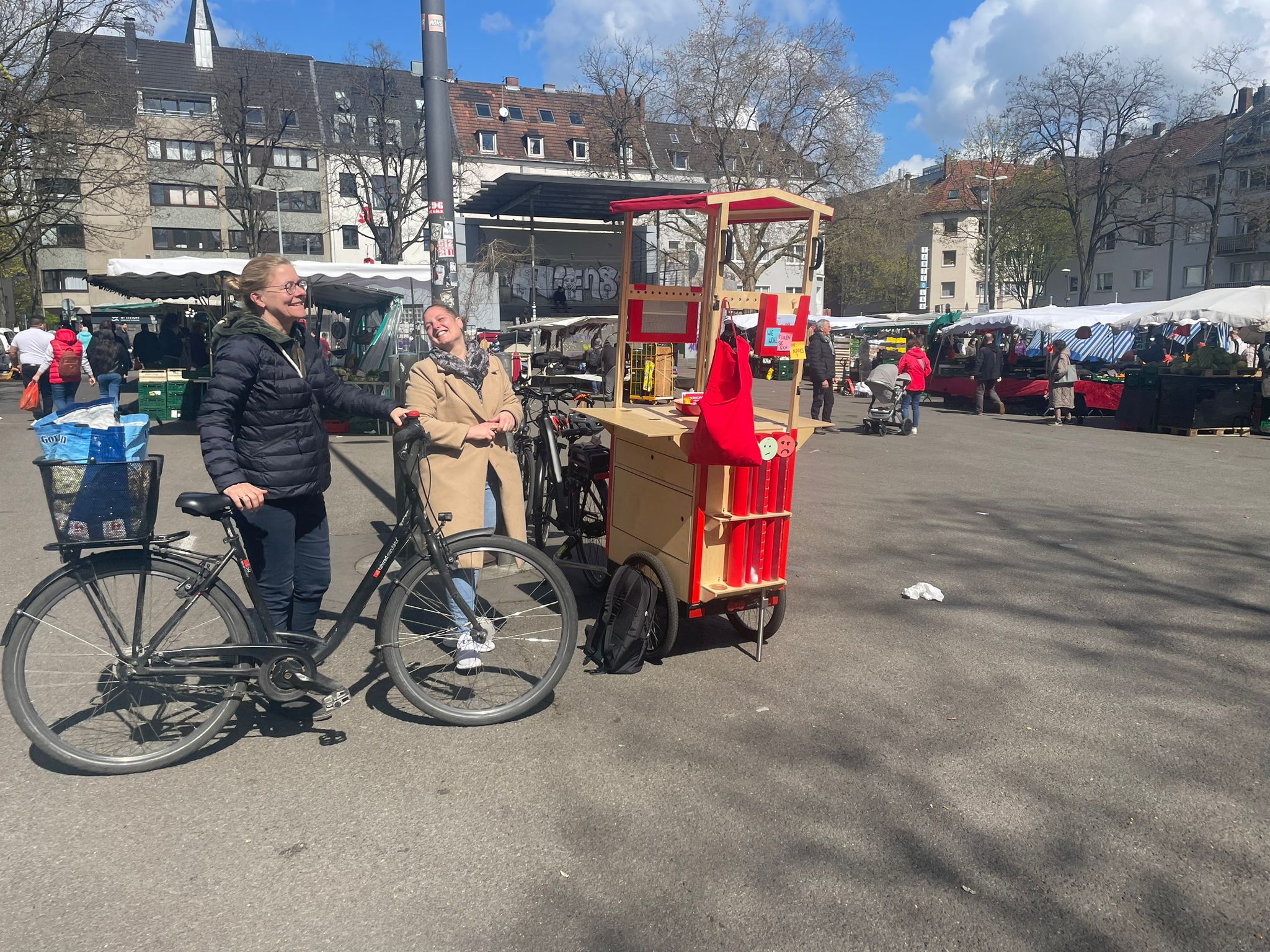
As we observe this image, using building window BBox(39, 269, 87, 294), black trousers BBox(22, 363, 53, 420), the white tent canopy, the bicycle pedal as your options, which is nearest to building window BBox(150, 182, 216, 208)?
building window BBox(39, 269, 87, 294)

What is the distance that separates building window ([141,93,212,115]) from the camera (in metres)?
57.9

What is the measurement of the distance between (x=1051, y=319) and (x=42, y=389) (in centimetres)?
2230

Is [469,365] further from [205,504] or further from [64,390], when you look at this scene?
[64,390]

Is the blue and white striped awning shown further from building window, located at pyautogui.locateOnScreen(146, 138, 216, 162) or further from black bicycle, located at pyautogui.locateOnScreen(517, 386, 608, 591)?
building window, located at pyautogui.locateOnScreen(146, 138, 216, 162)

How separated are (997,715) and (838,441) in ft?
36.9

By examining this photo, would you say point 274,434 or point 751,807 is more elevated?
point 274,434

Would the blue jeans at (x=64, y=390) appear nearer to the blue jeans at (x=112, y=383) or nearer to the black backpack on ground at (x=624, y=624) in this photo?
the blue jeans at (x=112, y=383)

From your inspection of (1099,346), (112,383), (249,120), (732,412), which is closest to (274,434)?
(732,412)

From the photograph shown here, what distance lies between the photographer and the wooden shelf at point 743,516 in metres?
4.44

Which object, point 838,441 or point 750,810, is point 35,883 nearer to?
point 750,810

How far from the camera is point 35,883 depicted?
9.27ft

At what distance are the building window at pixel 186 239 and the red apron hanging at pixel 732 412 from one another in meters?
62.4

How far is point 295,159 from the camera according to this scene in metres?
59.0

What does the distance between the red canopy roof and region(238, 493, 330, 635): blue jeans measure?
242cm
